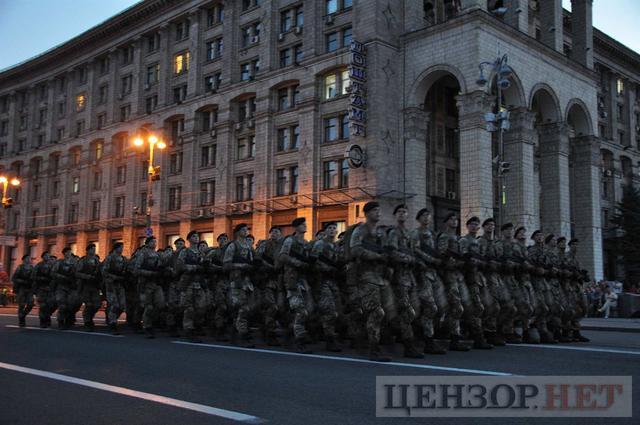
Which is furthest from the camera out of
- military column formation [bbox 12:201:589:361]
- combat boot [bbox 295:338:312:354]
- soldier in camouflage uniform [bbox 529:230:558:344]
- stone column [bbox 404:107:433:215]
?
stone column [bbox 404:107:433:215]

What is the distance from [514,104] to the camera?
117 ft

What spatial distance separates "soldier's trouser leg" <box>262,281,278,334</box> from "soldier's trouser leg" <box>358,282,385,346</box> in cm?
289

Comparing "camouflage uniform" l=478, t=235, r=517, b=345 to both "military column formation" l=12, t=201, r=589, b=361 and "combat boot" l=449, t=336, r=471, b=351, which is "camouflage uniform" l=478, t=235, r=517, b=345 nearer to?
"military column formation" l=12, t=201, r=589, b=361

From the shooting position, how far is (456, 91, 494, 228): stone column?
1278 inches

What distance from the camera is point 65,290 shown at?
55.1ft

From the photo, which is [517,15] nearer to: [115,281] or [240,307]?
[115,281]

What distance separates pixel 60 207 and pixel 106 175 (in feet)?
27.6

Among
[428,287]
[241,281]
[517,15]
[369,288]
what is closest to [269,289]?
[241,281]

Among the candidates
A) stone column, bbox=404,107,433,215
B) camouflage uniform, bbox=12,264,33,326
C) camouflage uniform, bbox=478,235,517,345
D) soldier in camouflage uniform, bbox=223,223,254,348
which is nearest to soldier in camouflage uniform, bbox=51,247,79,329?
camouflage uniform, bbox=12,264,33,326

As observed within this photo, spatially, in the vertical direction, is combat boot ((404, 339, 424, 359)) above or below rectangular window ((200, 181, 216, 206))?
below

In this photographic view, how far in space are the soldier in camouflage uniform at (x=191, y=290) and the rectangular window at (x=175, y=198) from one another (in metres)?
34.3

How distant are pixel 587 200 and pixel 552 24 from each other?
12.2 m

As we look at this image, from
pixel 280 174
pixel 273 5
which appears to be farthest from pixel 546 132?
pixel 273 5

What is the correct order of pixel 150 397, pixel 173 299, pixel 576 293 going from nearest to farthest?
1. pixel 150 397
2. pixel 576 293
3. pixel 173 299
